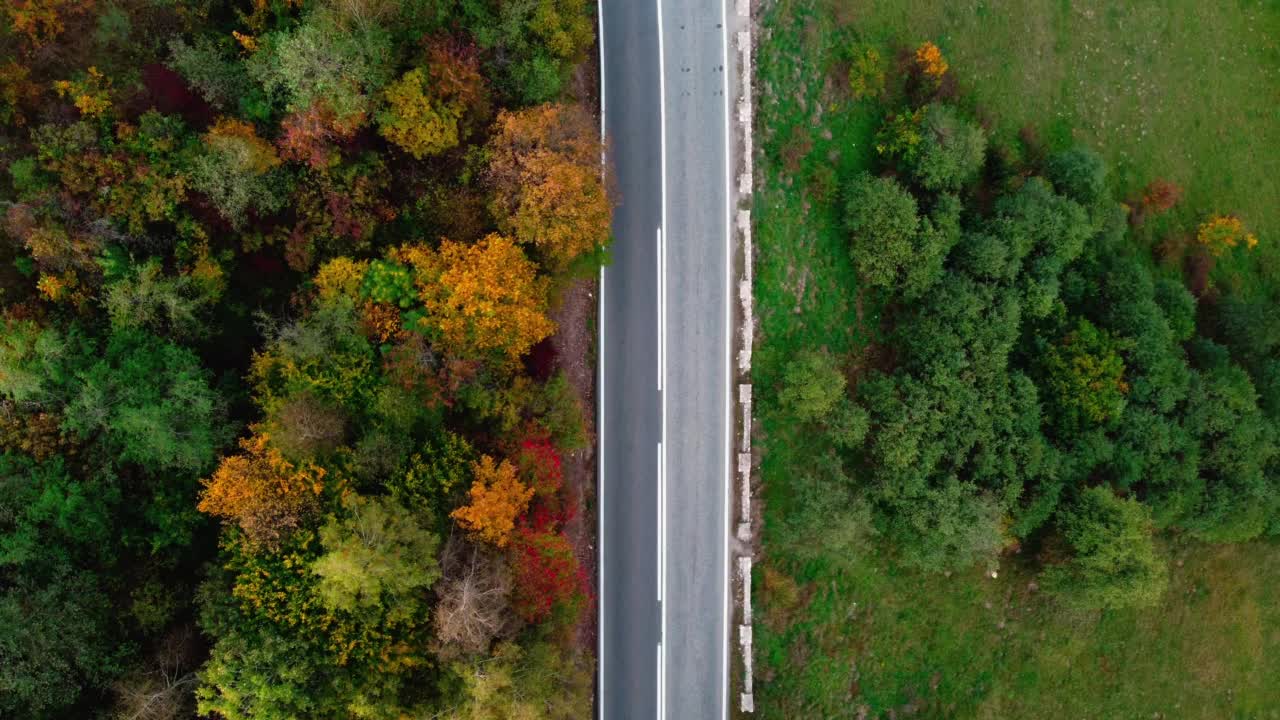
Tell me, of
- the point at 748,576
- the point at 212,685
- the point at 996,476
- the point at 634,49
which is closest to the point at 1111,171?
the point at 996,476

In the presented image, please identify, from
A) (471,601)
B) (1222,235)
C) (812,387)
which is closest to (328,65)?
(471,601)

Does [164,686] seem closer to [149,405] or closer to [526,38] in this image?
[149,405]

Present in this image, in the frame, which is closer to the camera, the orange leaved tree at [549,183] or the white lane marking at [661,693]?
the orange leaved tree at [549,183]

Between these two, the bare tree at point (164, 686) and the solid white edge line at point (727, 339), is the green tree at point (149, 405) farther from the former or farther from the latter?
the solid white edge line at point (727, 339)

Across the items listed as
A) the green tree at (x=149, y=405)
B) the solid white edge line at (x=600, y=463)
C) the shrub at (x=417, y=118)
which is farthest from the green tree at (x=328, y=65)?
the green tree at (x=149, y=405)

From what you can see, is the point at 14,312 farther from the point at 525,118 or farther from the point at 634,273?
the point at 634,273
